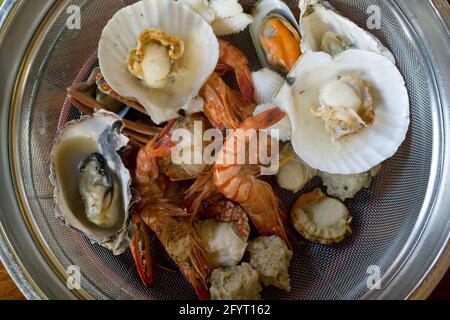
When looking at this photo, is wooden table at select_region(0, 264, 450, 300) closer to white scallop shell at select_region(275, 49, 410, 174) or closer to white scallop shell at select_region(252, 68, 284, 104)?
white scallop shell at select_region(275, 49, 410, 174)

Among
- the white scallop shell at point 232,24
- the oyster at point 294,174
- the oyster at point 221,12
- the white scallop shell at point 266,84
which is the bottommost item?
the oyster at point 294,174

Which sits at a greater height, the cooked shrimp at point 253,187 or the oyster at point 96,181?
the oyster at point 96,181

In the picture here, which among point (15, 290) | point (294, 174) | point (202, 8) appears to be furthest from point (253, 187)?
point (15, 290)

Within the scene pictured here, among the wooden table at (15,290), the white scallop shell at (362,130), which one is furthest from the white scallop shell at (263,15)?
the wooden table at (15,290)

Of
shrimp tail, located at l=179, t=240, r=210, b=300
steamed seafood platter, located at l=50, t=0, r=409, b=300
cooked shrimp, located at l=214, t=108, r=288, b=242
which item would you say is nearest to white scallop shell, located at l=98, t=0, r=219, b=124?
steamed seafood platter, located at l=50, t=0, r=409, b=300

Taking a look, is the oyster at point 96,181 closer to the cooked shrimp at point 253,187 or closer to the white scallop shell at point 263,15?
the cooked shrimp at point 253,187

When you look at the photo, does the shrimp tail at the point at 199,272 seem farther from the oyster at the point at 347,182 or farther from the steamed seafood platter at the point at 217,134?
the oyster at the point at 347,182

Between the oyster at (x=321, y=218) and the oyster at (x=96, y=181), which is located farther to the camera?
the oyster at (x=321, y=218)
